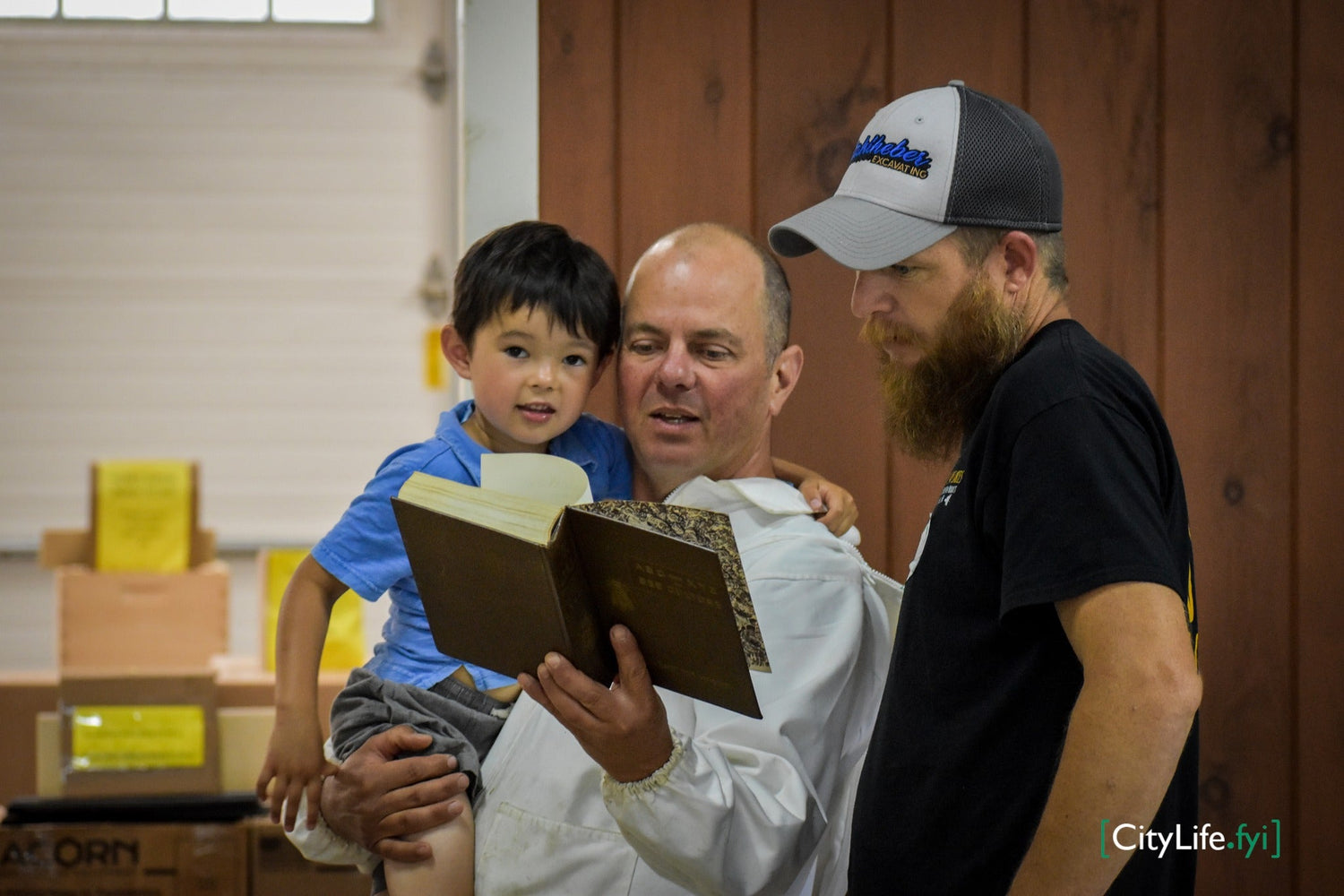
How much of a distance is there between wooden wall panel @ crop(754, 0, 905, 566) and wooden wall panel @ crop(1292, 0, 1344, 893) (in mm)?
794

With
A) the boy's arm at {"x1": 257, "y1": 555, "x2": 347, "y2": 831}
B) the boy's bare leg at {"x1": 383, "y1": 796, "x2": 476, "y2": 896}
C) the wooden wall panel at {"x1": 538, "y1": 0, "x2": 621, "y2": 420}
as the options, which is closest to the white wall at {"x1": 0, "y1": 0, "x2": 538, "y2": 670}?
the wooden wall panel at {"x1": 538, "y1": 0, "x2": 621, "y2": 420}

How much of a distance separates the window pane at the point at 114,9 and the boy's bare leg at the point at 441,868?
12.2 ft

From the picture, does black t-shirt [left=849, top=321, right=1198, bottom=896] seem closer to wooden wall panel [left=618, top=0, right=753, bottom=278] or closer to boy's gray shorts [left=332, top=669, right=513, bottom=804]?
boy's gray shorts [left=332, top=669, right=513, bottom=804]

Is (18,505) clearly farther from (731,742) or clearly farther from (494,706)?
(731,742)

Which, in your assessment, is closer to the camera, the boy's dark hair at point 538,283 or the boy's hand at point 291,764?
the boy's hand at point 291,764

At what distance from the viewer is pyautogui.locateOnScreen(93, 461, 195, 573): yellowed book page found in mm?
2943

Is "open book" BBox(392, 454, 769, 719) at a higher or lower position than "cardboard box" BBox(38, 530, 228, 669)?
higher

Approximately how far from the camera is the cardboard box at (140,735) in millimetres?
2537

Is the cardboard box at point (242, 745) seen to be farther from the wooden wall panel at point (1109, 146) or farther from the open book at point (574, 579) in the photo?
the wooden wall panel at point (1109, 146)

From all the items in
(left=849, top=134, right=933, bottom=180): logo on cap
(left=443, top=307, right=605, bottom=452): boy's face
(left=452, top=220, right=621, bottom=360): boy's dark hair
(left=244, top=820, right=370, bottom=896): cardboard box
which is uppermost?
(left=849, top=134, right=933, bottom=180): logo on cap

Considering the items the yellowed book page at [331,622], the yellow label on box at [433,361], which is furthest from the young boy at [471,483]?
the yellow label on box at [433,361]

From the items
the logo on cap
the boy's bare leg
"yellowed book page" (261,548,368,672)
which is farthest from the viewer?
"yellowed book page" (261,548,368,672)

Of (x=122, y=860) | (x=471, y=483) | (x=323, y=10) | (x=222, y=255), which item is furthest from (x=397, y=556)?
(x=323, y=10)

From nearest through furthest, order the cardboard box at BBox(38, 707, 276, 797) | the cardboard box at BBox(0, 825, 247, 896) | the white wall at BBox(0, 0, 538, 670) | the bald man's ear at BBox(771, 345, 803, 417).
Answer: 1. the bald man's ear at BBox(771, 345, 803, 417)
2. the cardboard box at BBox(0, 825, 247, 896)
3. the cardboard box at BBox(38, 707, 276, 797)
4. the white wall at BBox(0, 0, 538, 670)
